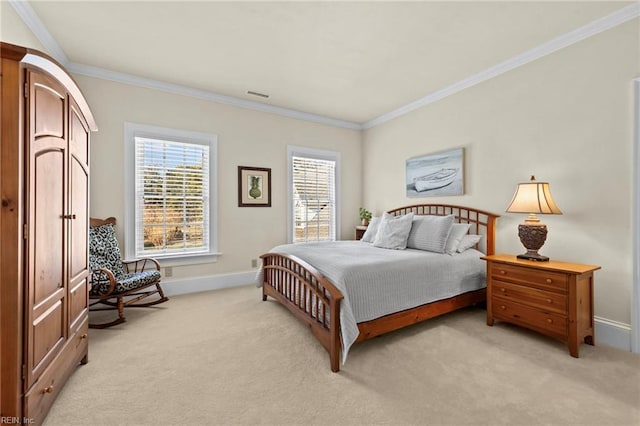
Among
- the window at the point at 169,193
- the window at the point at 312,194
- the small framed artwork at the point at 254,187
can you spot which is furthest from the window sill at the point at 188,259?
the window at the point at 312,194

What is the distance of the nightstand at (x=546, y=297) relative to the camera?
2.21 metres

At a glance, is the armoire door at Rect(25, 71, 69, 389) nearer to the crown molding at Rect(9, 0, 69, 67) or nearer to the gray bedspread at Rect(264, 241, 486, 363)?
the crown molding at Rect(9, 0, 69, 67)

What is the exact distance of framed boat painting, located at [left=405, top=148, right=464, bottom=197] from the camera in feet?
12.2

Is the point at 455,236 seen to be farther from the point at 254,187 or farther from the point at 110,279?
the point at 110,279

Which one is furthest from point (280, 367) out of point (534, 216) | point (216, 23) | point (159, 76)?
point (159, 76)

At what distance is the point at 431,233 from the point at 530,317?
118 cm

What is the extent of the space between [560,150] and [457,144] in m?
1.15

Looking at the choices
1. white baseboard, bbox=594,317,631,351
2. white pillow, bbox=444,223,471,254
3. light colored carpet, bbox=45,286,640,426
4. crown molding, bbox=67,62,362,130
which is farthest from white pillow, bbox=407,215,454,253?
crown molding, bbox=67,62,362,130

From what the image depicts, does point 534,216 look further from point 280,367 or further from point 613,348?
point 280,367

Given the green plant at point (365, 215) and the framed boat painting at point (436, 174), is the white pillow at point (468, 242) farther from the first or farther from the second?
the green plant at point (365, 215)

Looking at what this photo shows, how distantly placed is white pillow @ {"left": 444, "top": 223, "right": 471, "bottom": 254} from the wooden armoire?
3.30 meters

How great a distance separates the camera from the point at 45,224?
1520 mm

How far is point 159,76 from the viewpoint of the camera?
3531mm

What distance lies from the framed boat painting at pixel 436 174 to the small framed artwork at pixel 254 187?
2.23m
